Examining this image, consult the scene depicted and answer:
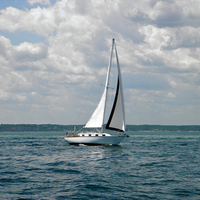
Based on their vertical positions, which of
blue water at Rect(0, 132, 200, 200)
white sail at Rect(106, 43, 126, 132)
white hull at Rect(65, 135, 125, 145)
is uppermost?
white sail at Rect(106, 43, 126, 132)

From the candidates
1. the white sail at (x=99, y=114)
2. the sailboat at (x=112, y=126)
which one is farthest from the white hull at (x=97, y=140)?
the white sail at (x=99, y=114)

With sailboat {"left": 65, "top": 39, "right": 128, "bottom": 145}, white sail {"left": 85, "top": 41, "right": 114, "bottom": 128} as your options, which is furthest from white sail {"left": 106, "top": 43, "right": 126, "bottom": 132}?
white sail {"left": 85, "top": 41, "right": 114, "bottom": 128}

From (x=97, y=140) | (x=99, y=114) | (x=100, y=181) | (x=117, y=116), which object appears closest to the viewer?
(x=100, y=181)

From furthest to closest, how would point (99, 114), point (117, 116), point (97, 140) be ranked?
point (99, 114) → point (117, 116) → point (97, 140)

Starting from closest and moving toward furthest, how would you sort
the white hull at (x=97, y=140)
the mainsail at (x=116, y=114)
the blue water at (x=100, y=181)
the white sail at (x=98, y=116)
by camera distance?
the blue water at (x=100, y=181)
the white hull at (x=97, y=140)
the mainsail at (x=116, y=114)
the white sail at (x=98, y=116)

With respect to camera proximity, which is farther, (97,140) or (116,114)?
(116,114)

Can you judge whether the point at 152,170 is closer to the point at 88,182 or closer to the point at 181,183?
the point at 181,183

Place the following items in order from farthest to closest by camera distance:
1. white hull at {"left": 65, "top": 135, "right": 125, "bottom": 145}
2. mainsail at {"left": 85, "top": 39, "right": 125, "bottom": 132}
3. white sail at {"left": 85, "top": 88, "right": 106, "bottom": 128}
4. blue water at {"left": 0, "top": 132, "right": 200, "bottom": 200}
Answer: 1. white sail at {"left": 85, "top": 88, "right": 106, "bottom": 128}
2. mainsail at {"left": 85, "top": 39, "right": 125, "bottom": 132}
3. white hull at {"left": 65, "top": 135, "right": 125, "bottom": 145}
4. blue water at {"left": 0, "top": 132, "right": 200, "bottom": 200}

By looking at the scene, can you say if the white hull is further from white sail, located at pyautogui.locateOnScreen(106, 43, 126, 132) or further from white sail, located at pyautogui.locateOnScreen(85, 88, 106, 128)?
white sail, located at pyautogui.locateOnScreen(85, 88, 106, 128)

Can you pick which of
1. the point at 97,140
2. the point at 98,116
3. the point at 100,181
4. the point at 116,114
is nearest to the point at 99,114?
the point at 98,116

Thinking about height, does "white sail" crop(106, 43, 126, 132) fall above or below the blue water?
above

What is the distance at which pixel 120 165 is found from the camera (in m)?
28.2

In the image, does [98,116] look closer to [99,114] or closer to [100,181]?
[99,114]

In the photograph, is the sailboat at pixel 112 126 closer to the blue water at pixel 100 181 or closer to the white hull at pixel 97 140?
the white hull at pixel 97 140
